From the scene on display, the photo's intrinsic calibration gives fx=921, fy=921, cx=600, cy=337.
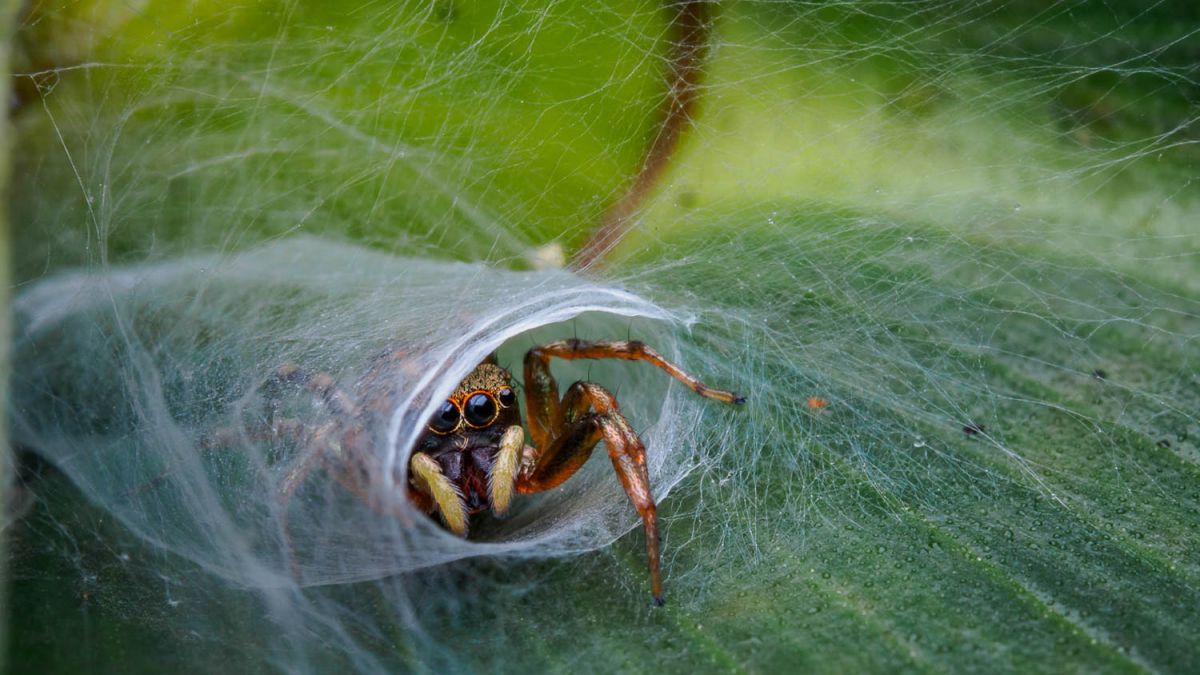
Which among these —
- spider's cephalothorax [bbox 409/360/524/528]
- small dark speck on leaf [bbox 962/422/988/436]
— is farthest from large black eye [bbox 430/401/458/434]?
small dark speck on leaf [bbox 962/422/988/436]

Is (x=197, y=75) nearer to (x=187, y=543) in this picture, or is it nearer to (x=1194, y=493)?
(x=187, y=543)

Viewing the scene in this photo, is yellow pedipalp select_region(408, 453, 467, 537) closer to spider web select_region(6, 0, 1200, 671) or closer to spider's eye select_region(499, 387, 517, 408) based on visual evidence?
spider web select_region(6, 0, 1200, 671)

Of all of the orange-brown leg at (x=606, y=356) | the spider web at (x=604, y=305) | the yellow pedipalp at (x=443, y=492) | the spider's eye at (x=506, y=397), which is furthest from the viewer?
the spider's eye at (x=506, y=397)

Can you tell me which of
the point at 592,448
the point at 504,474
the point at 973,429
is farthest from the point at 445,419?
the point at 973,429

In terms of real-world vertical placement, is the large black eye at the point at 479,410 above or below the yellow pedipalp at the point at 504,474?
above

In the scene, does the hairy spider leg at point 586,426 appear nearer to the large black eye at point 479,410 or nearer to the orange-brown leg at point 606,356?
the orange-brown leg at point 606,356

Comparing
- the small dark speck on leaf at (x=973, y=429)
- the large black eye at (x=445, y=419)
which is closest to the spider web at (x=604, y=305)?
the small dark speck on leaf at (x=973, y=429)

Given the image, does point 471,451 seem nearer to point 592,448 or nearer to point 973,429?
point 592,448
